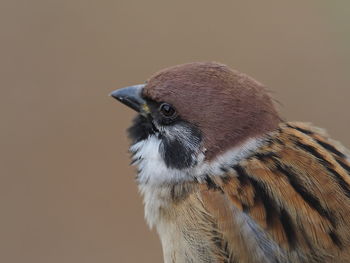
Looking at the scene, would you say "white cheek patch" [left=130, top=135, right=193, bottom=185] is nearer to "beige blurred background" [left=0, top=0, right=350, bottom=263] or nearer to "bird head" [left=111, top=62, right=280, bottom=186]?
"bird head" [left=111, top=62, right=280, bottom=186]

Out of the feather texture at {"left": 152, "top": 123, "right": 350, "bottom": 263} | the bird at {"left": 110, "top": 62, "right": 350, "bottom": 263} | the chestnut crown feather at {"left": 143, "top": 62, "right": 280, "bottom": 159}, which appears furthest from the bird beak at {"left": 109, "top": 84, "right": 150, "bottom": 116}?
the feather texture at {"left": 152, "top": 123, "right": 350, "bottom": 263}

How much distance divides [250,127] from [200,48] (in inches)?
169

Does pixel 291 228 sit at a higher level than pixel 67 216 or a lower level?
higher

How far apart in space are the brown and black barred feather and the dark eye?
0.36m

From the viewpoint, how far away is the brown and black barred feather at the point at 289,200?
113 inches

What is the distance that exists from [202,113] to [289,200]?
59cm

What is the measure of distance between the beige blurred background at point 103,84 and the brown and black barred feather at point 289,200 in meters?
3.17

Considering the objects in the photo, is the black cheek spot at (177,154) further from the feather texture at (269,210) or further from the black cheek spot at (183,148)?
the feather texture at (269,210)

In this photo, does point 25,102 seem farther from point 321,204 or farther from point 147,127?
point 321,204

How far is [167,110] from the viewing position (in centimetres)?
324

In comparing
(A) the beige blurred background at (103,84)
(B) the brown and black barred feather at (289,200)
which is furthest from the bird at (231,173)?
(A) the beige blurred background at (103,84)

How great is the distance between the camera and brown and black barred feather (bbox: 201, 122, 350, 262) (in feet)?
9.38

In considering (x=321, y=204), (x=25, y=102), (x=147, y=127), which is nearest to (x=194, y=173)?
(x=147, y=127)

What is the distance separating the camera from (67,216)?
640 cm
